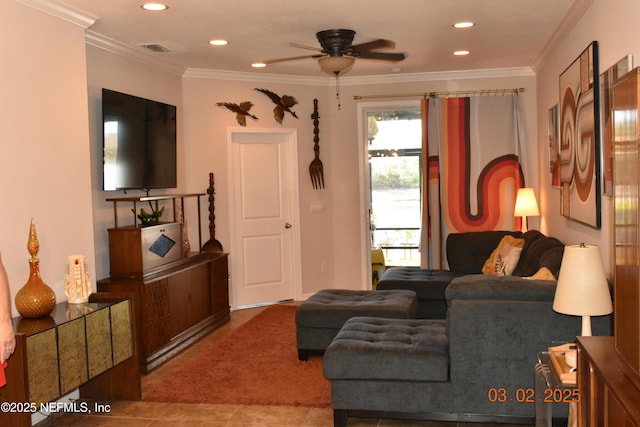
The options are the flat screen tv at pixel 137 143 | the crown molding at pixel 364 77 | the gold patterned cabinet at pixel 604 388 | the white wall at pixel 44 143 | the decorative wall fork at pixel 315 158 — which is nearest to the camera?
the gold patterned cabinet at pixel 604 388

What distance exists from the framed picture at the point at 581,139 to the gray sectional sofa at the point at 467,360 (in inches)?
39.2

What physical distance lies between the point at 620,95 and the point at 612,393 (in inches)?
35.6

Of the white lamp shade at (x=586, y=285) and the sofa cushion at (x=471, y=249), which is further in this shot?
the sofa cushion at (x=471, y=249)

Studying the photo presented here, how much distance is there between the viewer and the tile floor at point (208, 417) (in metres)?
3.81

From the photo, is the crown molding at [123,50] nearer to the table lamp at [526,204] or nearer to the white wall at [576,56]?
the white wall at [576,56]

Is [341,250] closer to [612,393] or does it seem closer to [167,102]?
[167,102]

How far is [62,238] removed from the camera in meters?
4.23

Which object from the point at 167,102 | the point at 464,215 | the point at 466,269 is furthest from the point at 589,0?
the point at 167,102

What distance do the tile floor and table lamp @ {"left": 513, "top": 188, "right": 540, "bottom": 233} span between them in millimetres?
3301

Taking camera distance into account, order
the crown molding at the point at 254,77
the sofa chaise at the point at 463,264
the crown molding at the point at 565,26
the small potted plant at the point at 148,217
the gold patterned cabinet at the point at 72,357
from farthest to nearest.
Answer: the crown molding at the point at 254,77 < the small potted plant at the point at 148,217 < the sofa chaise at the point at 463,264 < the crown molding at the point at 565,26 < the gold patterned cabinet at the point at 72,357

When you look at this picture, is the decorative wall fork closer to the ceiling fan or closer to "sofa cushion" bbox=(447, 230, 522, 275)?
"sofa cushion" bbox=(447, 230, 522, 275)

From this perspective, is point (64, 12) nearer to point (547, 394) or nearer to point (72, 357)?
point (72, 357)

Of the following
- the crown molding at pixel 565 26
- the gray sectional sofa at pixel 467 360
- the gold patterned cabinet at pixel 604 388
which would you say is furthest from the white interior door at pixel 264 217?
the gold patterned cabinet at pixel 604 388

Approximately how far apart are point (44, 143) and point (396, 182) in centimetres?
457
